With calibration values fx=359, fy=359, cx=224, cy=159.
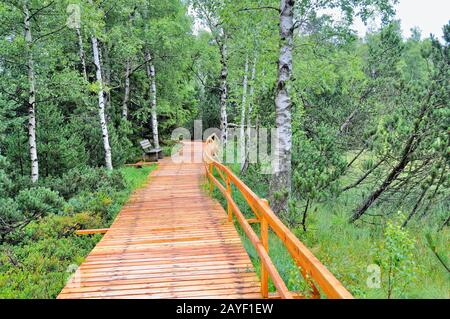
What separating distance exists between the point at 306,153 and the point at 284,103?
5.24ft

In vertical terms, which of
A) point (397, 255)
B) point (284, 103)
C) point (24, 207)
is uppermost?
point (284, 103)

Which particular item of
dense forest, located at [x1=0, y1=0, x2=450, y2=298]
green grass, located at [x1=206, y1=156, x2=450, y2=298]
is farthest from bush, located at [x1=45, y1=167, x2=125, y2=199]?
green grass, located at [x1=206, y1=156, x2=450, y2=298]

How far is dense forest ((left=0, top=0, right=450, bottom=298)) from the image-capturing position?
5957 mm

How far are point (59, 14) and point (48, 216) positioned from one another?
6870mm

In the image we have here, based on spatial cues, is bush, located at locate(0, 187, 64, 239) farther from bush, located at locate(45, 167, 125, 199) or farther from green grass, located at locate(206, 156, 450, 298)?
green grass, located at locate(206, 156, 450, 298)

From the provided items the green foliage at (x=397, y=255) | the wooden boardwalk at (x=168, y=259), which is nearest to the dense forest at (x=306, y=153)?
the green foliage at (x=397, y=255)

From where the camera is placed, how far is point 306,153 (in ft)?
28.0

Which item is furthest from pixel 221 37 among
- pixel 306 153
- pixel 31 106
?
pixel 306 153

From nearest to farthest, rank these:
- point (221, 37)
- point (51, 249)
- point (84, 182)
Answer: point (51, 249) < point (84, 182) < point (221, 37)

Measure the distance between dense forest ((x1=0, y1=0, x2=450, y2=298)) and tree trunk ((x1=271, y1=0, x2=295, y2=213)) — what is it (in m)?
0.02

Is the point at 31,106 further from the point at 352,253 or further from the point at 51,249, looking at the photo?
the point at 352,253

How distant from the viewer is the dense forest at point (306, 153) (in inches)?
235

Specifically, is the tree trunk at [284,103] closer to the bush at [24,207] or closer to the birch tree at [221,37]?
the bush at [24,207]
